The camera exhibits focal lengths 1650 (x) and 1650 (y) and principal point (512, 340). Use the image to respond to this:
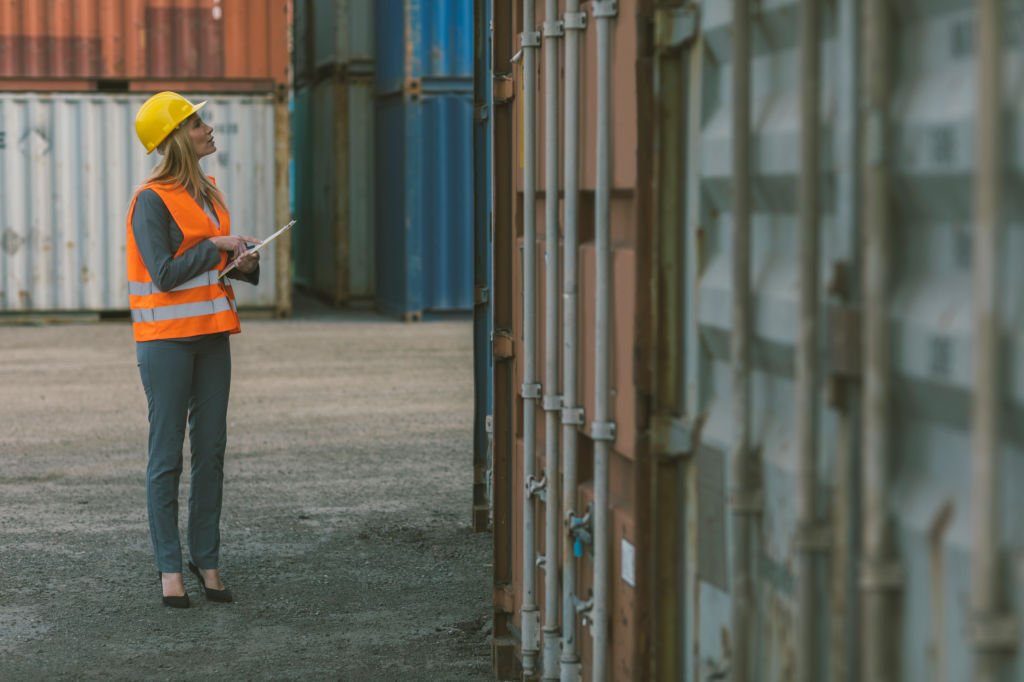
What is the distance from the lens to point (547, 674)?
182 inches

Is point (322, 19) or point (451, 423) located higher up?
point (322, 19)

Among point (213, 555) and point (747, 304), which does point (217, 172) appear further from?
point (747, 304)

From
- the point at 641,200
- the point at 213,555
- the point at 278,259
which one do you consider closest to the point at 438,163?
the point at 278,259

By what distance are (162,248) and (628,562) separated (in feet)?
8.68

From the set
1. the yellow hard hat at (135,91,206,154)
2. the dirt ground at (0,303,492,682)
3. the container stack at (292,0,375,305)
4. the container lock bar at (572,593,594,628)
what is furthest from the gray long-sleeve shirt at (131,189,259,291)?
the container stack at (292,0,375,305)

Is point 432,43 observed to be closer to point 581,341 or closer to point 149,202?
point 149,202

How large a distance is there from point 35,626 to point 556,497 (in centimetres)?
240

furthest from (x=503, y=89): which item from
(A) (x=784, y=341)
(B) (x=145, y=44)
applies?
(B) (x=145, y=44)

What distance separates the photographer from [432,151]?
63.2 ft

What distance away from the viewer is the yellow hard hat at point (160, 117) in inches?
235

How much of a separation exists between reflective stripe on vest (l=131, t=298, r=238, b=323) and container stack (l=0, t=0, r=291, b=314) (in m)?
13.1

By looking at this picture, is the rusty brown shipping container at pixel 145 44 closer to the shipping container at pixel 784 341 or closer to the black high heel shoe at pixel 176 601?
the black high heel shoe at pixel 176 601

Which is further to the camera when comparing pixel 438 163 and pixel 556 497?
pixel 438 163

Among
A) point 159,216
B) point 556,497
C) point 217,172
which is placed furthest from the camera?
point 217,172
